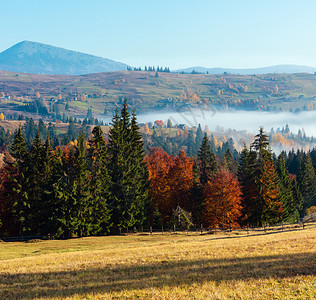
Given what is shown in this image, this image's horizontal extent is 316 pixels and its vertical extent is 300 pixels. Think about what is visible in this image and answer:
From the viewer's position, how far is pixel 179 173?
268ft

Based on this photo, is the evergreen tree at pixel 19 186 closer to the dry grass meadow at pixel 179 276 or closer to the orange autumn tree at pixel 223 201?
the orange autumn tree at pixel 223 201

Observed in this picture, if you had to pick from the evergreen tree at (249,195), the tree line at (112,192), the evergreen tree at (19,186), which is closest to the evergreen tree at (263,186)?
the tree line at (112,192)

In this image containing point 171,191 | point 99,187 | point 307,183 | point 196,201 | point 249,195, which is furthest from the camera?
point 307,183

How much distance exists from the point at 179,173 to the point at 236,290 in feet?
215

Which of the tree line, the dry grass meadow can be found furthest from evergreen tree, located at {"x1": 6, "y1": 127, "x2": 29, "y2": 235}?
the dry grass meadow

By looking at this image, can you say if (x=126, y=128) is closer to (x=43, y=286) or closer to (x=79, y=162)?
(x=79, y=162)

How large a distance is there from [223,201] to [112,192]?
70.5ft

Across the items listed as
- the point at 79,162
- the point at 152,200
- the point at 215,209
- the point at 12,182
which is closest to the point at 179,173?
the point at 152,200

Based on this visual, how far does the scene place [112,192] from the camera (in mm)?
68562

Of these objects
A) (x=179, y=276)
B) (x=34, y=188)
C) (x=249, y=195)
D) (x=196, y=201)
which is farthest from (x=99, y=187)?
(x=179, y=276)

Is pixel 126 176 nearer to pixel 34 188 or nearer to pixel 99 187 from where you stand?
pixel 99 187

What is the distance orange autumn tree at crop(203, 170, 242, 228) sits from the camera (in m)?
69.8

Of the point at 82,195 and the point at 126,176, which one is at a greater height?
the point at 126,176

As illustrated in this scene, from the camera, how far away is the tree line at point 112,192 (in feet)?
208
